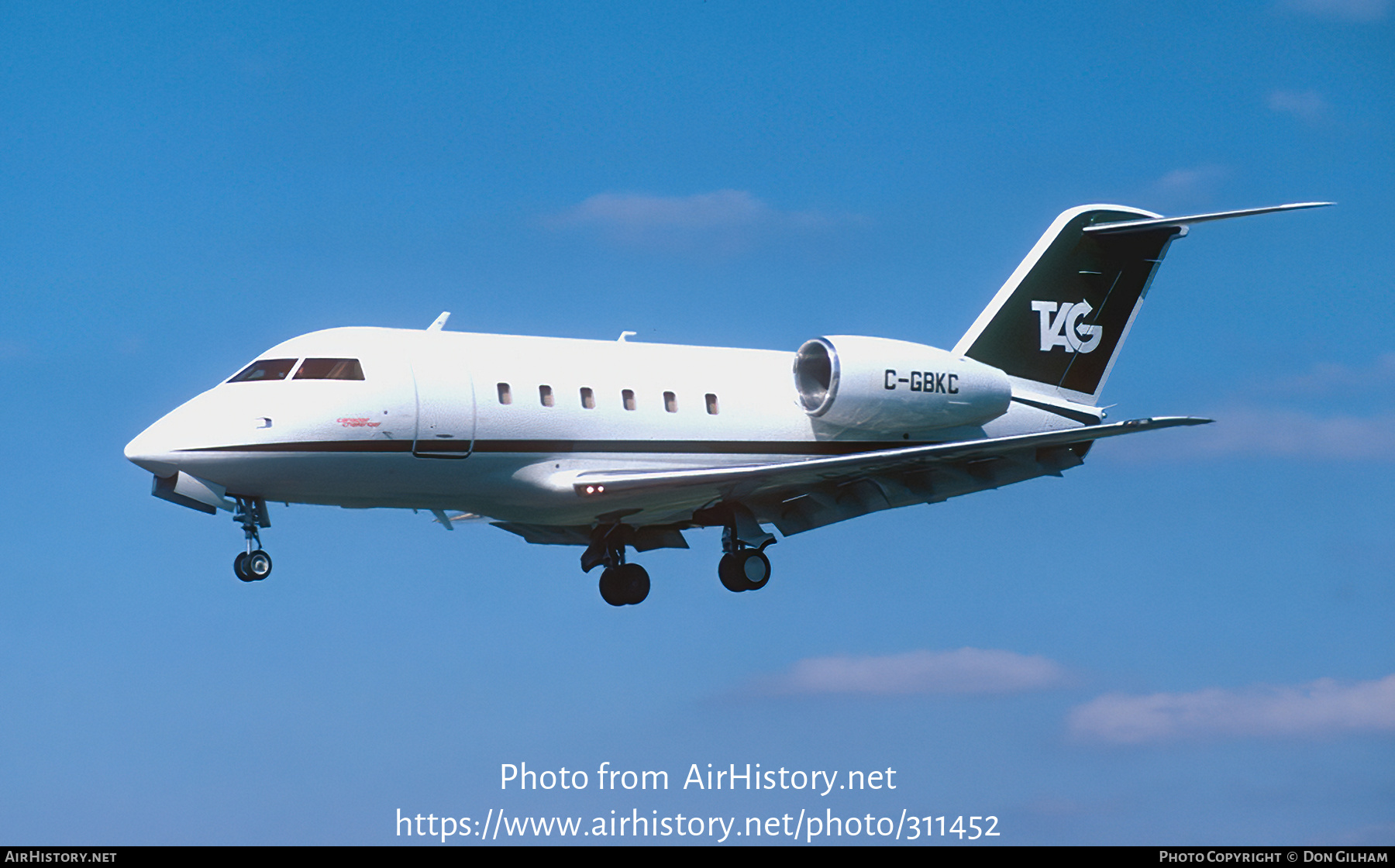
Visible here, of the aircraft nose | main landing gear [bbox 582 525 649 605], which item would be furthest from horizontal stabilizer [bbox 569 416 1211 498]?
the aircraft nose

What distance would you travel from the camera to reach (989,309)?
31.7m

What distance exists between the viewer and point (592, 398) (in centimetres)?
2672

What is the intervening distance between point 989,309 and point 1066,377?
210 centimetres

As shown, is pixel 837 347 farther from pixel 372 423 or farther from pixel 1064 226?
pixel 372 423

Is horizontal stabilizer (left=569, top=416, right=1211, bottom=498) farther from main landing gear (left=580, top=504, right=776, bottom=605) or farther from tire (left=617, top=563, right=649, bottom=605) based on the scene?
tire (left=617, top=563, right=649, bottom=605)

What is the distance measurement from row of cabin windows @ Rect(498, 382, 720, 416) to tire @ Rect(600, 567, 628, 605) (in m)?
3.97

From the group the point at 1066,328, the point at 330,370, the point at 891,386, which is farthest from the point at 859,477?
the point at 330,370

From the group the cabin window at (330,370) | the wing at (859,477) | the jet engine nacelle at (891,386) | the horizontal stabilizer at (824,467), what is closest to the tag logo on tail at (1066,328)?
the jet engine nacelle at (891,386)

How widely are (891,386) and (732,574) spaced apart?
4551mm

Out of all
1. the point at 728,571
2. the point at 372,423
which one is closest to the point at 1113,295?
the point at 728,571

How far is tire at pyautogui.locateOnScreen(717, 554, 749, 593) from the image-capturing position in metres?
29.4

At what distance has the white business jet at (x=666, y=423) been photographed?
24.4 metres

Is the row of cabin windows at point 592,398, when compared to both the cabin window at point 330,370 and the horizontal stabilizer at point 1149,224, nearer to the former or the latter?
the cabin window at point 330,370

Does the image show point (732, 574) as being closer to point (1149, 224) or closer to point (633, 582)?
point (633, 582)
